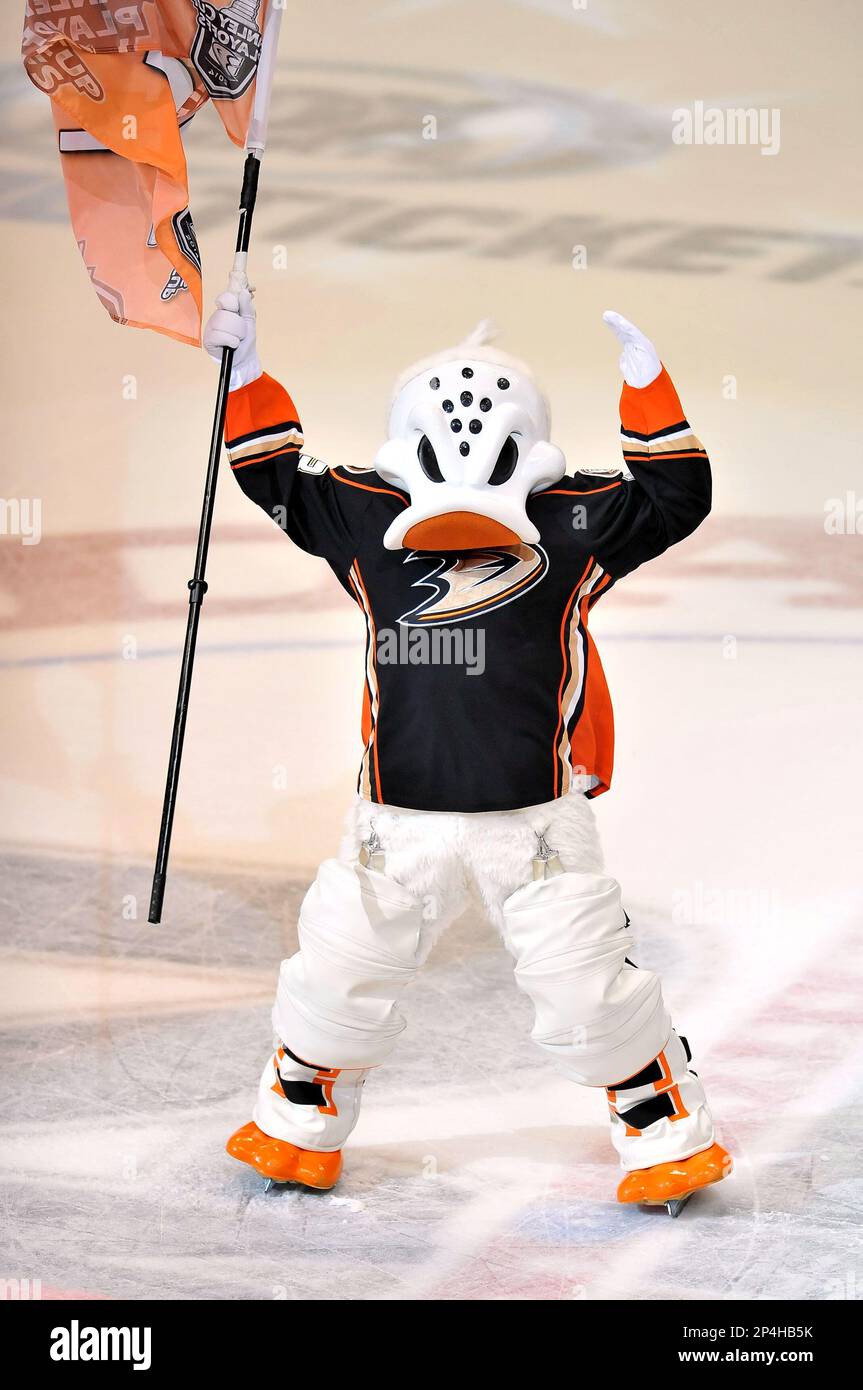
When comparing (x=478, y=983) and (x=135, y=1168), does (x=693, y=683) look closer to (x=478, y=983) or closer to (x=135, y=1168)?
(x=478, y=983)

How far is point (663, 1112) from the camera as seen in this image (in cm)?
224

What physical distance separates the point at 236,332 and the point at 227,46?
512mm

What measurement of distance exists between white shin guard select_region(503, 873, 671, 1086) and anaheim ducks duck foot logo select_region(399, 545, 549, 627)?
1.26ft

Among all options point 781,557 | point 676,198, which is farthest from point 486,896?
point 676,198

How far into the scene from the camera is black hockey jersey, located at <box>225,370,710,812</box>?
2170 millimetres

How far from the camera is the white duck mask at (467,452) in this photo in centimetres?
215

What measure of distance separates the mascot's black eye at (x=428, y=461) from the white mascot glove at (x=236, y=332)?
31 centimetres

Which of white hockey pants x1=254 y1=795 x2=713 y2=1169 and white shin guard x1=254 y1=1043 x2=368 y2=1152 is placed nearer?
white hockey pants x1=254 y1=795 x2=713 y2=1169

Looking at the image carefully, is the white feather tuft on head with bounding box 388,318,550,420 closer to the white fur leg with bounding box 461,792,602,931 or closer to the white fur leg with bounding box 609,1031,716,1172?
the white fur leg with bounding box 461,792,602,931

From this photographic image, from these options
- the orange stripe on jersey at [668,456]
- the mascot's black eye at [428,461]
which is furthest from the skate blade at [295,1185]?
the orange stripe on jersey at [668,456]
